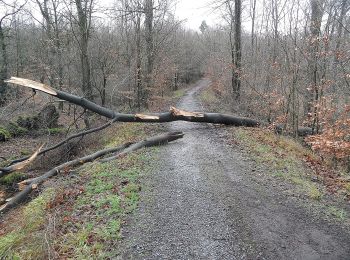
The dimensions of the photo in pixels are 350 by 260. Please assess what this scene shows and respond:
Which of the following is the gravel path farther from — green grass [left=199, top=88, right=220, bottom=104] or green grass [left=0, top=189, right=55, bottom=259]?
green grass [left=199, top=88, right=220, bottom=104]

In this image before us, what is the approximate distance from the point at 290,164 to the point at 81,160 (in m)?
6.57

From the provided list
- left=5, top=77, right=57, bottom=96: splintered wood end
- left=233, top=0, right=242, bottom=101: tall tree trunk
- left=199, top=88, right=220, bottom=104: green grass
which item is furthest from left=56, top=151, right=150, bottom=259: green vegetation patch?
left=199, top=88, right=220, bottom=104: green grass

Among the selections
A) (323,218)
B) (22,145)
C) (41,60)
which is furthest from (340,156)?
(41,60)

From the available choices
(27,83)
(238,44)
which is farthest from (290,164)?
(238,44)

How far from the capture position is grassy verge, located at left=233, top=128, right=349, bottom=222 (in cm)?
658

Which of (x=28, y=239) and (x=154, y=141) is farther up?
(x=154, y=141)

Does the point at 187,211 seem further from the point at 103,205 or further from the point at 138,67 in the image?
the point at 138,67

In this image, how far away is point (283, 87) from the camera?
1307 centimetres

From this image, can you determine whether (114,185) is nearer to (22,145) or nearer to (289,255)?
(289,255)

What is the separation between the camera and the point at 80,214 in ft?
21.5

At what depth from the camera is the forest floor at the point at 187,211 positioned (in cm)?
512

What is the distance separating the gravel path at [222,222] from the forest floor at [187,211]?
0.02m

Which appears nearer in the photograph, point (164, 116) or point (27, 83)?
point (27, 83)

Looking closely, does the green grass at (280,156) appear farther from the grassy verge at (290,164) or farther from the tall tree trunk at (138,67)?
the tall tree trunk at (138,67)
